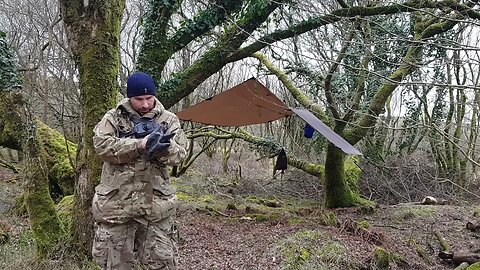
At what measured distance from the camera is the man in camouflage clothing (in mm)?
2486

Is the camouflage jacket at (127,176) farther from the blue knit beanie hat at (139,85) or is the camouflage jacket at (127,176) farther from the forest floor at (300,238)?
the forest floor at (300,238)

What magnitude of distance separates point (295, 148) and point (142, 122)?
8.65 meters

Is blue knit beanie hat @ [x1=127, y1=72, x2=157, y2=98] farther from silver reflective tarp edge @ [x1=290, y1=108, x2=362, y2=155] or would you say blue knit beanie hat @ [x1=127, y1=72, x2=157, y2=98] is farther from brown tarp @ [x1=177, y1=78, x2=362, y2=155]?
brown tarp @ [x1=177, y1=78, x2=362, y2=155]

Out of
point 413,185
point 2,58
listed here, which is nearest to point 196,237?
point 2,58

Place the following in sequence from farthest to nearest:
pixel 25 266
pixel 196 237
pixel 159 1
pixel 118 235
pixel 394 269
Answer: pixel 159 1
pixel 196 237
pixel 394 269
pixel 25 266
pixel 118 235

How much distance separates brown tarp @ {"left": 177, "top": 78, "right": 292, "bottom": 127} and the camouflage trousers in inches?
146

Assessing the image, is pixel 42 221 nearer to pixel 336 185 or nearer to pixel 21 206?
pixel 21 206

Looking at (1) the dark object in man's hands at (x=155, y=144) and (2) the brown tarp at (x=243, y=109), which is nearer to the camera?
(1) the dark object in man's hands at (x=155, y=144)

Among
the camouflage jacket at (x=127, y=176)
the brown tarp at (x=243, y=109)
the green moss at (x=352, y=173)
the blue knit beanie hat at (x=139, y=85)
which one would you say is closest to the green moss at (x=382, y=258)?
the brown tarp at (x=243, y=109)

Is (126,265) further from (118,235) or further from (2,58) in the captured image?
(2,58)

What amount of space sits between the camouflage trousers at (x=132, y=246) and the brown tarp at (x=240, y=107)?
3706 millimetres

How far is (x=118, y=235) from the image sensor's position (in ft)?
8.31

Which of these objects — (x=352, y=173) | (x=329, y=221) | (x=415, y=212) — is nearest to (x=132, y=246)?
(x=329, y=221)

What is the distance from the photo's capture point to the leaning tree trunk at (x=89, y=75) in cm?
347
